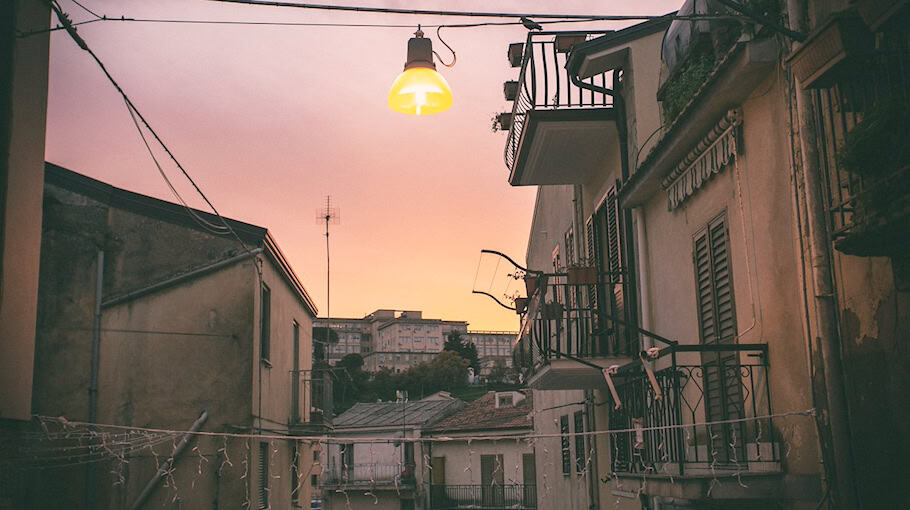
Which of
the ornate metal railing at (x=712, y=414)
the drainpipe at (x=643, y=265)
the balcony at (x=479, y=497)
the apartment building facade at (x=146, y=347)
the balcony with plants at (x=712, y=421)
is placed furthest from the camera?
the balcony at (x=479, y=497)

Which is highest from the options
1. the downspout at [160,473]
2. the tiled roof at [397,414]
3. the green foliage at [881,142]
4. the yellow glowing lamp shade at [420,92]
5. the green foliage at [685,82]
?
the green foliage at [685,82]

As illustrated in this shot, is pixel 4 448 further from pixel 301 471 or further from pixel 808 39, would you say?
pixel 301 471

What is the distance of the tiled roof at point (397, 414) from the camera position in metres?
54.0

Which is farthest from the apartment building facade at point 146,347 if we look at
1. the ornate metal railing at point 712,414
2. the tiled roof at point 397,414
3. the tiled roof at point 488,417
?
the tiled roof at point 397,414

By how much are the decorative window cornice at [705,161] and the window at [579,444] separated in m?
6.96

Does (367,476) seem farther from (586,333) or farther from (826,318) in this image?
(826,318)

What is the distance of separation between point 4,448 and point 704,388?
6363 mm

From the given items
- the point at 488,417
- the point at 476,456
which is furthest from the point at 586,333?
the point at 488,417

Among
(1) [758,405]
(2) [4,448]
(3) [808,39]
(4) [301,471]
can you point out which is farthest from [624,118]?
(4) [301,471]

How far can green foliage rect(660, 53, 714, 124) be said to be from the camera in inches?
373

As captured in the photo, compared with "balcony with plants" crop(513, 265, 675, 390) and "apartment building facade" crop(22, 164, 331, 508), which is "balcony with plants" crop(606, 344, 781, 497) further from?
"apartment building facade" crop(22, 164, 331, 508)

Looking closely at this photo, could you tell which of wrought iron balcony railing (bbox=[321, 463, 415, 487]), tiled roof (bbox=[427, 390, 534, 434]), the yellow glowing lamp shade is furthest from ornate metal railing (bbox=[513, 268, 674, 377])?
wrought iron balcony railing (bbox=[321, 463, 415, 487])

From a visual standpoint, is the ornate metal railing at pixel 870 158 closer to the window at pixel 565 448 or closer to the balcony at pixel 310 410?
the window at pixel 565 448

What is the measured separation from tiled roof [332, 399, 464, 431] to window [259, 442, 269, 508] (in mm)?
31816
